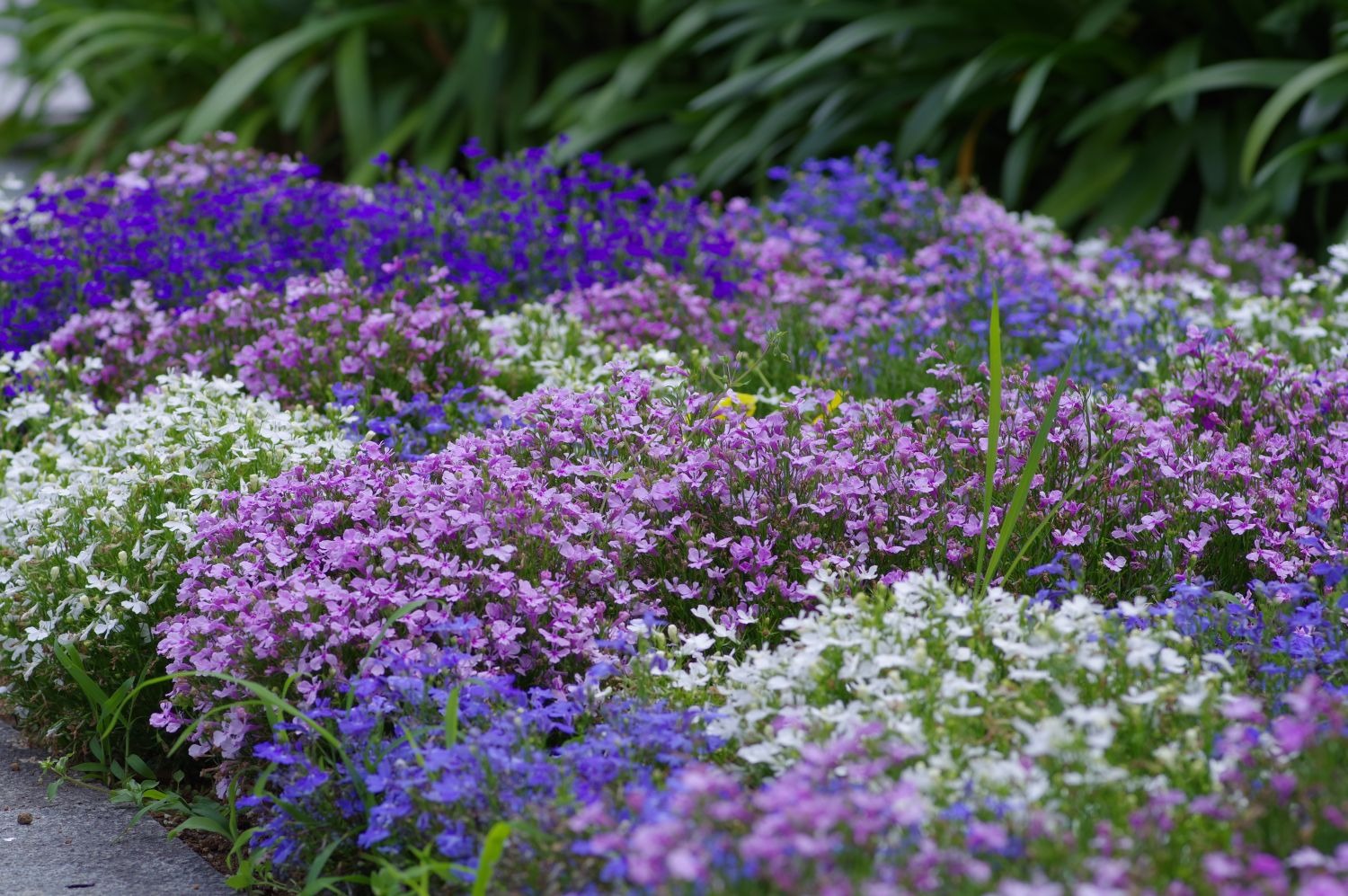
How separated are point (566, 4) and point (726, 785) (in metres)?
8.02

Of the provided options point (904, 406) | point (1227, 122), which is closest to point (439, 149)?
point (1227, 122)

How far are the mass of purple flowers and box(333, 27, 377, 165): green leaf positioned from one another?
3.21 meters

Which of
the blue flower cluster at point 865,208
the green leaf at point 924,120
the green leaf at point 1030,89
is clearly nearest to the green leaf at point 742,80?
the green leaf at point 924,120

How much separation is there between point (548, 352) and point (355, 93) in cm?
469

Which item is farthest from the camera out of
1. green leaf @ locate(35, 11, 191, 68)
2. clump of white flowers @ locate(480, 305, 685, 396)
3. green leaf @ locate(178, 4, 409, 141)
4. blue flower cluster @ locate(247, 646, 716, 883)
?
green leaf @ locate(35, 11, 191, 68)

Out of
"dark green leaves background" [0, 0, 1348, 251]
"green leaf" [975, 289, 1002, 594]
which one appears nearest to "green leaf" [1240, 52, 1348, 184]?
"dark green leaves background" [0, 0, 1348, 251]

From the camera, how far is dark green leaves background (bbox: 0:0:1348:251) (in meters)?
6.78

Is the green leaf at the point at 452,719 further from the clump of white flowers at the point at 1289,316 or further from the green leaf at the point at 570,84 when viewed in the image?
the green leaf at the point at 570,84

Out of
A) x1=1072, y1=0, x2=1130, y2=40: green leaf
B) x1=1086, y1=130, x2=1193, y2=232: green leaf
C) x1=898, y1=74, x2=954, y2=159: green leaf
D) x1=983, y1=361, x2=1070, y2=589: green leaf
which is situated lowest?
x1=983, y1=361, x2=1070, y2=589: green leaf

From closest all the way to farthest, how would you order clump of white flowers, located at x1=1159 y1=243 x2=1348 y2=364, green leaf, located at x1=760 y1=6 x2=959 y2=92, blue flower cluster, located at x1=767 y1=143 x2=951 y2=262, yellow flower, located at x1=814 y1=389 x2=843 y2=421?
yellow flower, located at x1=814 y1=389 x2=843 y2=421
clump of white flowers, located at x1=1159 y1=243 x2=1348 y2=364
blue flower cluster, located at x1=767 y1=143 x2=951 y2=262
green leaf, located at x1=760 y1=6 x2=959 y2=92

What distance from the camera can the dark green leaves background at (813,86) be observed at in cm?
678

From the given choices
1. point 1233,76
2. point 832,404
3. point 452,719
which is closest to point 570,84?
point 1233,76

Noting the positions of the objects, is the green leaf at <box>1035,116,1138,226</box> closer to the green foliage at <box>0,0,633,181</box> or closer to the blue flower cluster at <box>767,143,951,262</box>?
the blue flower cluster at <box>767,143,951,262</box>

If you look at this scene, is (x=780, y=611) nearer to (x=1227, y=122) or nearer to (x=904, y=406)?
(x=904, y=406)
